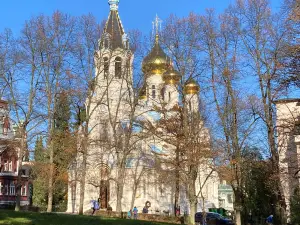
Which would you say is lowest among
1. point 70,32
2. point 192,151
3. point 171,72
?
point 192,151

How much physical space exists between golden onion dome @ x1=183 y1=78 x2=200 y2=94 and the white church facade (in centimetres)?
7

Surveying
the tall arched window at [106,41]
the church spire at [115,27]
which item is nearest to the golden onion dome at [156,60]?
the church spire at [115,27]

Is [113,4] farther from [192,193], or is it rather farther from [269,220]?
[269,220]

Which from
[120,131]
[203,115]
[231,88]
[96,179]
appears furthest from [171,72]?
[96,179]

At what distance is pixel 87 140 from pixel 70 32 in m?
7.54

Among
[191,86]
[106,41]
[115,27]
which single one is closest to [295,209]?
[191,86]

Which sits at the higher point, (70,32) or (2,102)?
(70,32)

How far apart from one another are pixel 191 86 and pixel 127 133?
622 centimetres

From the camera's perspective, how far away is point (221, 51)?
27.8 m

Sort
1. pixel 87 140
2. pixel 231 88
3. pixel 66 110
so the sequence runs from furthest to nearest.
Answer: pixel 66 110, pixel 87 140, pixel 231 88

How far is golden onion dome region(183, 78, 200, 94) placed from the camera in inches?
1168

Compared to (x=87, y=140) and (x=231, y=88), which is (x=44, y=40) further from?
(x=231, y=88)

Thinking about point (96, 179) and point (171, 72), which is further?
point (96, 179)

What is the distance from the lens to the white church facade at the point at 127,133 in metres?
33.7
